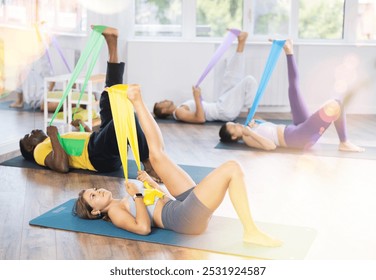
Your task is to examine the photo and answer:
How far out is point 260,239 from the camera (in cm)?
233

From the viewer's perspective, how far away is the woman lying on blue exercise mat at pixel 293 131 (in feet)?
14.5

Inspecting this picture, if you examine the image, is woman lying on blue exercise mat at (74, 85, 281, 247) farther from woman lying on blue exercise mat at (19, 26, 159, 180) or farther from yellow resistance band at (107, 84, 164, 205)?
woman lying on blue exercise mat at (19, 26, 159, 180)

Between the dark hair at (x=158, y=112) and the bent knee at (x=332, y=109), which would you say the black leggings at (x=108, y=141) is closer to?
the bent knee at (x=332, y=109)

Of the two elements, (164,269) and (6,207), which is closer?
(164,269)

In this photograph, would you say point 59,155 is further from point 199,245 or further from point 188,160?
point 199,245

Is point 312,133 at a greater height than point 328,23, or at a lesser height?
lesser

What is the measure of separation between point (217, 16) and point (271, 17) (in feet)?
2.19

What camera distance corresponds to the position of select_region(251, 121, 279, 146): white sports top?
15.1 ft

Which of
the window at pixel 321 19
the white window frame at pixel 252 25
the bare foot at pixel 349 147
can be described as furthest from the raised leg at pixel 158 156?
the window at pixel 321 19

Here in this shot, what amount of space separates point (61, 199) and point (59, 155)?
66cm

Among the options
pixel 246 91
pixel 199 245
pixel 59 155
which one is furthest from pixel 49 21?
pixel 199 245

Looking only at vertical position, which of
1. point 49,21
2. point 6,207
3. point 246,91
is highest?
point 49,21

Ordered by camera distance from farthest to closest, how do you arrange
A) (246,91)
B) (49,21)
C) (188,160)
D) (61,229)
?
(246,91) → (49,21) → (188,160) → (61,229)

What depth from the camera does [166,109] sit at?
597 cm
